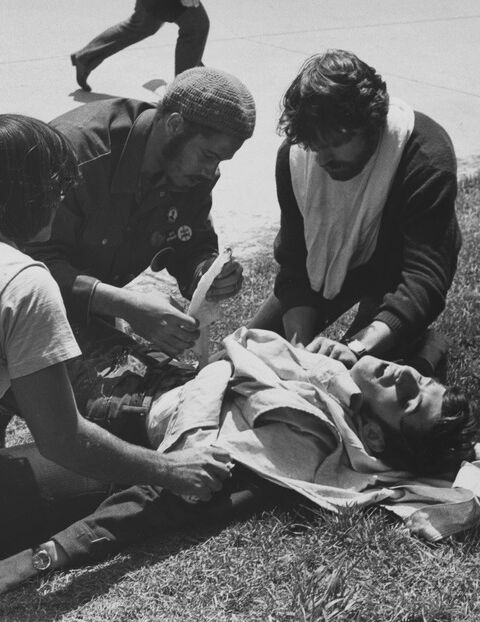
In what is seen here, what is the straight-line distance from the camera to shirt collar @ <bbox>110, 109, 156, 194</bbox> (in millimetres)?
4270

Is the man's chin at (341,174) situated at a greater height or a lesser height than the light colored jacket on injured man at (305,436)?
greater

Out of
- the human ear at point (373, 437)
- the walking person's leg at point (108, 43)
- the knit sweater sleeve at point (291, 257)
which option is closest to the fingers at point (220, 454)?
the human ear at point (373, 437)

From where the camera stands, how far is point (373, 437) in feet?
12.1

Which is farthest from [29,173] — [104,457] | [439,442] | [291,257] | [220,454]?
[291,257]

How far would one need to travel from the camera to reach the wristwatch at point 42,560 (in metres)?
3.32

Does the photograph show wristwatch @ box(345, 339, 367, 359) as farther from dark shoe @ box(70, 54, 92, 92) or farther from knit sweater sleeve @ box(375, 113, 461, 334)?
dark shoe @ box(70, 54, 92, 92)

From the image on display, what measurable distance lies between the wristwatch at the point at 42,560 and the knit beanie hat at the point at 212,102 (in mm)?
1746

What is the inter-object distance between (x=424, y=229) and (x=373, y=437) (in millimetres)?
915

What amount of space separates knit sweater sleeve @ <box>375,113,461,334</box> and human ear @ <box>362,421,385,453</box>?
524 millimetres

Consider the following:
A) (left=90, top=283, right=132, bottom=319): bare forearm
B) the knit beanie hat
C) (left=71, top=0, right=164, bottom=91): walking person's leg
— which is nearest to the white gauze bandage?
(left=90, top=283, right=132, bottom=319): bare forearm

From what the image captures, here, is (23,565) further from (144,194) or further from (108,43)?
(108,43)

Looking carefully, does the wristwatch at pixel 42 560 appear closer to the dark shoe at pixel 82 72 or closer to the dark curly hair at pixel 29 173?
the dark curly hair at pixel 29 173

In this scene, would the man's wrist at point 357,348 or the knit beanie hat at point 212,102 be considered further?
the knit beanie hat at point 212,102

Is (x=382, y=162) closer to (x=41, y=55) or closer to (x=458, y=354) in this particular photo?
(x=458, y=354)
